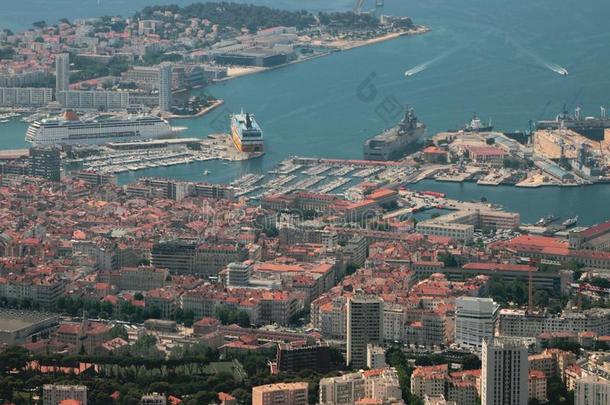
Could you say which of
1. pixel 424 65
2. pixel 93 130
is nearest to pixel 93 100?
pixel 93 130

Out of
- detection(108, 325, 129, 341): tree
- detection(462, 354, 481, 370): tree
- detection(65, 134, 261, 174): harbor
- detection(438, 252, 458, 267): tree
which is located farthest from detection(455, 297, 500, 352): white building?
detection(65, 134, 261, 174): harbor

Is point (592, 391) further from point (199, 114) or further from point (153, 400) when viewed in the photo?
point (199, 114)

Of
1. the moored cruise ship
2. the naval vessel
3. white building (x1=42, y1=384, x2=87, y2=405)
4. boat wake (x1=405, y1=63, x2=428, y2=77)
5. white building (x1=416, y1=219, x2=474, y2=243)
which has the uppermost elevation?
boat wake (x1=405, y1=63, x2=428, y2=77)

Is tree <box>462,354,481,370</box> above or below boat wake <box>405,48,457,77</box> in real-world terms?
below

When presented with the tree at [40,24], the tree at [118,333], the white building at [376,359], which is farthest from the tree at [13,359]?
the tree at [40,24]

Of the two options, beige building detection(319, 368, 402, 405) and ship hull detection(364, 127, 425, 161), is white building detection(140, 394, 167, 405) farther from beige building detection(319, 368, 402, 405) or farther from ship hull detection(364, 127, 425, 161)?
ship hull detection(364, 127, 425, 161)

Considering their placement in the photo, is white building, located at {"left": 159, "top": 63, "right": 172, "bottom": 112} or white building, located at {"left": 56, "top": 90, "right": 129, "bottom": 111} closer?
white building, located at {"left": 159, "top": 63, "right": 172, "bottom": 112}

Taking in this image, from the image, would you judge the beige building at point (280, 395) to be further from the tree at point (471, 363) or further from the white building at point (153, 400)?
the tree at point (471, 363)
